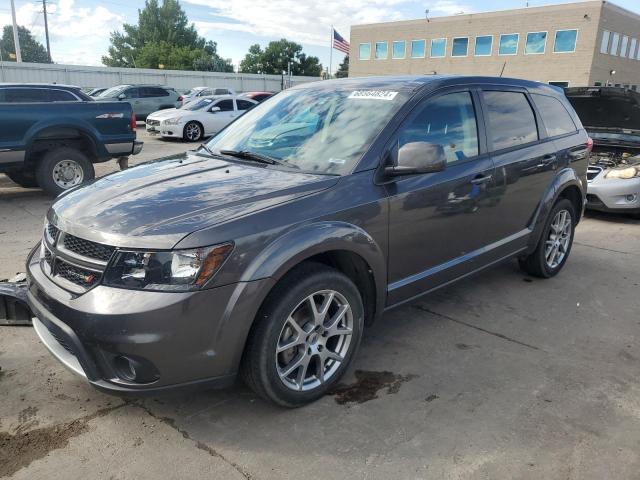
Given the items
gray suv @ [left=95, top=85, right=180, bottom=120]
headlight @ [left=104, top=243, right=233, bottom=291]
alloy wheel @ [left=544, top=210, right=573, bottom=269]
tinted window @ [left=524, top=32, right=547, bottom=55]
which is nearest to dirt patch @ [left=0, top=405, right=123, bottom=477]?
headlight @ [left=104, top=243, right=233, bottom=291]

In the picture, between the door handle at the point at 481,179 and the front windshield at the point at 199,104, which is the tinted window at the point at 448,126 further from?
the front windshield at the point at 199,104

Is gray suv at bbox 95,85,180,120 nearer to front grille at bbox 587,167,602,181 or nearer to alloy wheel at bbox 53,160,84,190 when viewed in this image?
alloy wheel at bbox 53,160,84,190

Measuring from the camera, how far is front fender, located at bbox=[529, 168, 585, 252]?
4582 mm

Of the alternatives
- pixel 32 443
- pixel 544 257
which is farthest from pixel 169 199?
pixel 544 257

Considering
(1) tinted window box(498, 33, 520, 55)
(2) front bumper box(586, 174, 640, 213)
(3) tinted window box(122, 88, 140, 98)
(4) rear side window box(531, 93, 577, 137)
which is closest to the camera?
(4) rear side window box(531, 93, 577, 137)

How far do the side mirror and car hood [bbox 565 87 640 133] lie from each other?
19.4 feet

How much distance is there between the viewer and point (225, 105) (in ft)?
58.2

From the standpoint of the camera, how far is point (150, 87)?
21.6m

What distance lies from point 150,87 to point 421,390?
21.2 m

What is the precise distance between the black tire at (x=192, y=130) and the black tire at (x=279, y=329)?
14670 millimetres

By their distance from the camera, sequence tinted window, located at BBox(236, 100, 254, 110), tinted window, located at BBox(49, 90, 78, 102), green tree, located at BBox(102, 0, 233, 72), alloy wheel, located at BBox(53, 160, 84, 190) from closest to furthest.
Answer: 1. alloy wheel, located at BBox(53, 160, 84, 190)
2. tinted window, located at BBox(49, 90, 78, 102)
3. tinted window, located at BBox(236, 100, 254, 110)
4. green tree, located at BBox(102, 0, 233, 72)

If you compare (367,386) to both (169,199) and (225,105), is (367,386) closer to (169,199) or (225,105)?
(169,199)

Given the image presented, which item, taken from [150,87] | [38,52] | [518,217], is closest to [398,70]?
[150,87]

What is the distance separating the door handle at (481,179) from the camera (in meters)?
3.72
